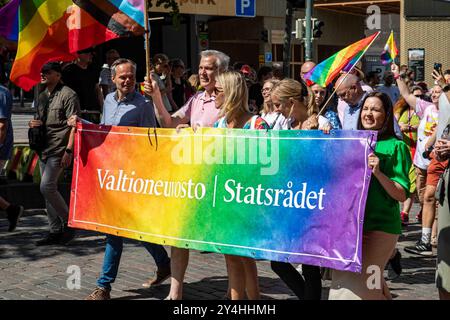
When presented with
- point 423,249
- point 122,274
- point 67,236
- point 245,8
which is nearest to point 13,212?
point 67,236

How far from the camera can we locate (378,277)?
15.8 ft

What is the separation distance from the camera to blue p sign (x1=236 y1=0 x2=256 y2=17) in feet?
84.0

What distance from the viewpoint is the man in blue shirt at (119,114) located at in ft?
21.6

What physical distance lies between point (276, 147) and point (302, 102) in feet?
2.54

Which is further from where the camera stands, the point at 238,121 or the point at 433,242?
the point at 433,242

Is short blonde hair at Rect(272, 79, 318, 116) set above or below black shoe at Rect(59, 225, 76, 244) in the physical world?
above

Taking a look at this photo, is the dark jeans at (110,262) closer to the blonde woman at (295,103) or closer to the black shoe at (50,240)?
the blonde woman at (295,103)

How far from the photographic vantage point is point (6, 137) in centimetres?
906

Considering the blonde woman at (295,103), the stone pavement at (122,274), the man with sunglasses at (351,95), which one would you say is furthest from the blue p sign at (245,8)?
the blonde woman at (295,103)

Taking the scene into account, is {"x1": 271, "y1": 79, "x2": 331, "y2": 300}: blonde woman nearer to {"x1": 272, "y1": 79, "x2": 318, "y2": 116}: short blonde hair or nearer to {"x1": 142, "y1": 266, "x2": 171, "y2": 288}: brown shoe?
{"x1": 272, "y1": 79, "x2": 318, "y2": 116}: short blonde hair

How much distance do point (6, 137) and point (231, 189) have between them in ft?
14.0

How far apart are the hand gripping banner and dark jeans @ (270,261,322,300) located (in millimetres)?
440

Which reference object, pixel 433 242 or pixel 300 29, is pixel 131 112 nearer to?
pixel 433 242

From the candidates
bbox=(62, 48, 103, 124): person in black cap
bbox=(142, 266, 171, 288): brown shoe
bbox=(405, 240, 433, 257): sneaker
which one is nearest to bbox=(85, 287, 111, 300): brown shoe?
bbox=(142, 266, 171, 288): brown shoe
